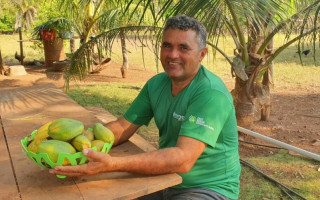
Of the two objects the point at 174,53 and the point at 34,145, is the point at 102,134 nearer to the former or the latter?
the point at 34,145

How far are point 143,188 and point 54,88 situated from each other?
2.24m

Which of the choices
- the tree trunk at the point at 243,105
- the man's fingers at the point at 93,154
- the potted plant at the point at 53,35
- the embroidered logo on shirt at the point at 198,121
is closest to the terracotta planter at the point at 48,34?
the potted plant at the point at 53,35

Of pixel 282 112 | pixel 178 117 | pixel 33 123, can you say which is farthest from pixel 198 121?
pixel 282 112

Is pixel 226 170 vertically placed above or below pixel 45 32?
below

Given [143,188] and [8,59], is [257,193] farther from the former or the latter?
[8,59]

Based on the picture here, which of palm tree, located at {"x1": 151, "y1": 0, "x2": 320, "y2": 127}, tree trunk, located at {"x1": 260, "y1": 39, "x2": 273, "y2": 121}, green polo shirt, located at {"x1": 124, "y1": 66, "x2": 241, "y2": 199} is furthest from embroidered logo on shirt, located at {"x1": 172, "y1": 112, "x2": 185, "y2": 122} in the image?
tree trunk, located at {"x1": 260, "y1": 39, "x2": 273, "y2": 121}

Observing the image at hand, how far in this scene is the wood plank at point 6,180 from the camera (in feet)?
4.72

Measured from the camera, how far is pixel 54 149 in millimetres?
1390

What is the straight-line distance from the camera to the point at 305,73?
31.5ft

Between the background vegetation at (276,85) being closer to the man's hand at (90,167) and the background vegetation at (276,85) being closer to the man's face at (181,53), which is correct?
the man's face at (181,53)

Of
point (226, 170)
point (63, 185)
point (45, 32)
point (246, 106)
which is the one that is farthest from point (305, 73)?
point (63, 185)

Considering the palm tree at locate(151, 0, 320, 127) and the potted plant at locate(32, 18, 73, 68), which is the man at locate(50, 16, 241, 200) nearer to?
the palm tree at locate(151, 0, 320, 127)

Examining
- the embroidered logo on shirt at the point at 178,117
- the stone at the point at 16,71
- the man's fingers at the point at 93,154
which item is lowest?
the stone at the point at 16,71

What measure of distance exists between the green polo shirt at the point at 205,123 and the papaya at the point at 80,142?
0.44 meters
